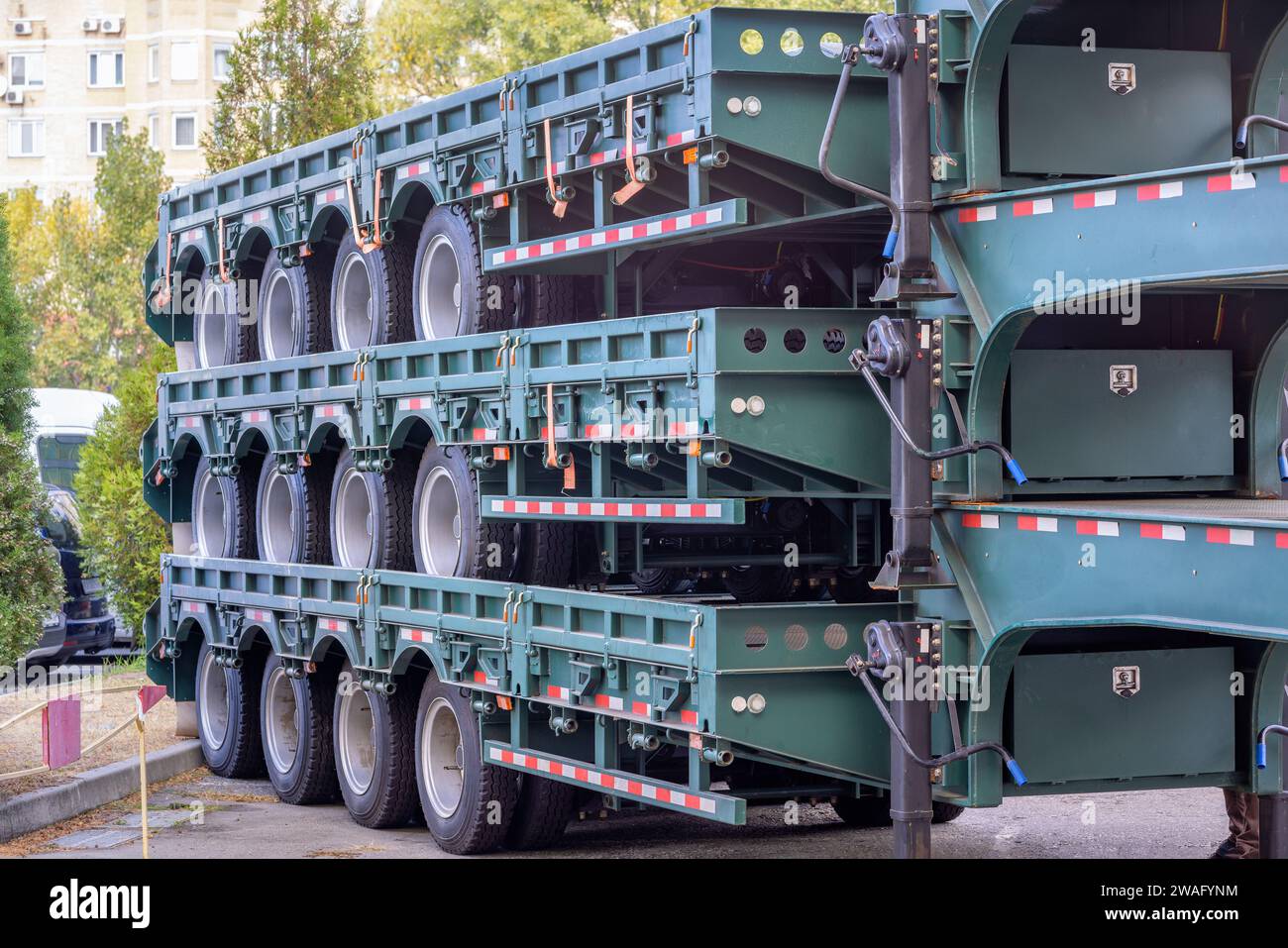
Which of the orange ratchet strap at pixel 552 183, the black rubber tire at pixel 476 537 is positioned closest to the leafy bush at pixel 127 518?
the black rubber tire at pixel 476 537

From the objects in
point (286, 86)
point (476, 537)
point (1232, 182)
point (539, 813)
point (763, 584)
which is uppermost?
point (286, 86)

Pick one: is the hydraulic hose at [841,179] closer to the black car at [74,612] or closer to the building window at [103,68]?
the black car at [74,612]

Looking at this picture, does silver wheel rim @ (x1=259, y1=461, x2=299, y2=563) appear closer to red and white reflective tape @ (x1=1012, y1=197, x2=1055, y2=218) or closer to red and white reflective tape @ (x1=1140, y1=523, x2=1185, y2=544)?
red and white reflective tape @ (x1=1012, y1=197, x2=1055, y2=218)

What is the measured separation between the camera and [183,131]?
183 ft

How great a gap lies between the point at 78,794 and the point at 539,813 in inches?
144

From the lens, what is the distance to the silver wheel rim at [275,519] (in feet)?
47.0

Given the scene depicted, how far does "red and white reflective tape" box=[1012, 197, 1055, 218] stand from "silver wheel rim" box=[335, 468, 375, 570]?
5961mm

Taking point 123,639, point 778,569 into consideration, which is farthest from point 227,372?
point 123,639

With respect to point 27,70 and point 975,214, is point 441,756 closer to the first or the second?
point 975,214

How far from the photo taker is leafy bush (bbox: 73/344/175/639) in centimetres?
2081

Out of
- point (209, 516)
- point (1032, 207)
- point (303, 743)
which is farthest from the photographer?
point (209, 516)

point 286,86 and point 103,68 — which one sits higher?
point 103,68

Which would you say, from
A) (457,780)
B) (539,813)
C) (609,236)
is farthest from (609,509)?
(457,780)

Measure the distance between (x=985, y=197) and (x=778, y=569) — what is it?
3.52m
